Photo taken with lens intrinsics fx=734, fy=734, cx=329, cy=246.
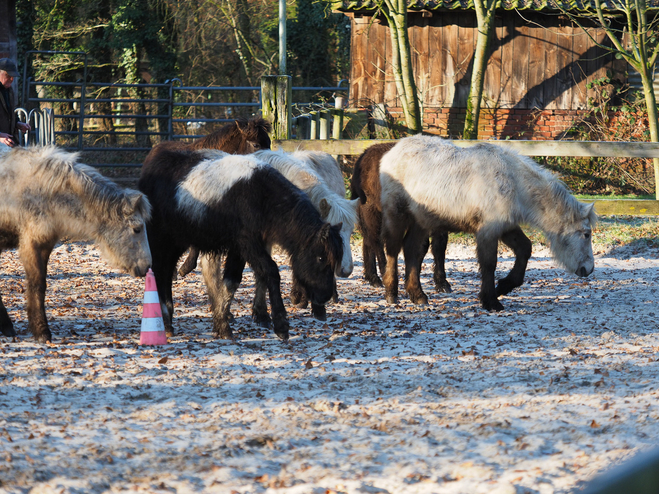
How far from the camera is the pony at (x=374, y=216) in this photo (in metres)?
8.07

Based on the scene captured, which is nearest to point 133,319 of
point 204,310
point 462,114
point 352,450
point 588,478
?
point 204,310

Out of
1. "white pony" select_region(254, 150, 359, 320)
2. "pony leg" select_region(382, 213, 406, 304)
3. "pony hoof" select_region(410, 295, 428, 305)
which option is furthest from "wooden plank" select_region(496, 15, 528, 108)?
"white pony" select_region(254, 150, 359, 320)

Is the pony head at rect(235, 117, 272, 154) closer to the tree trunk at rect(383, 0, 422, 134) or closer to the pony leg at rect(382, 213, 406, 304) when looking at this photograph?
the pony leg at rect(382, 213, 406, 304)

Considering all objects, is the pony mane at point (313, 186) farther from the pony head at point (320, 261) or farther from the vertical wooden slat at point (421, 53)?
the vertical wooden slat at point (421, 53)

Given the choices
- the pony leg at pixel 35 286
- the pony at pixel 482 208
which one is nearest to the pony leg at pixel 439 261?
the pony at pixel 482 208

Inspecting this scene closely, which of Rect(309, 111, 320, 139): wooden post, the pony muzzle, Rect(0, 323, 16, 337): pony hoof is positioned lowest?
Rect(0, 323, 16, 337): pony hoof

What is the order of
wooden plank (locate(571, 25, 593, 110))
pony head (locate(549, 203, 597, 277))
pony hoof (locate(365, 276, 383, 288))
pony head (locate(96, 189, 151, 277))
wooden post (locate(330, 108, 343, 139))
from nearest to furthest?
pony head (locate(96, 189, 151, 277)) → pony head (locate(549, 203, 597, 277)) → pony hoof (locate(365, 276, 383, 288)) → wooden post (locate(330, 108, 343, 139)) → wooden plank (locate(571, 25, 593, 110))

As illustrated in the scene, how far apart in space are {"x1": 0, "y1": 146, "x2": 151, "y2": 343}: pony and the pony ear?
152cm

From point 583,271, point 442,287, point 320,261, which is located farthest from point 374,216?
point 320,261

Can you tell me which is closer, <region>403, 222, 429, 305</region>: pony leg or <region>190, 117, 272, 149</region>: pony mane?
<region>403, 222, 429, 305</region>: pony leg

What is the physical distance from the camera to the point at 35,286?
5.60 metres

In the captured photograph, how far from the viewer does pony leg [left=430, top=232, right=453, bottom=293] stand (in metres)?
8.12

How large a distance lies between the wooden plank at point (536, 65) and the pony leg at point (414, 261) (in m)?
7.76

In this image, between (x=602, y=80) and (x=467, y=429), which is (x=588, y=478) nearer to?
(x=467, y=429)
